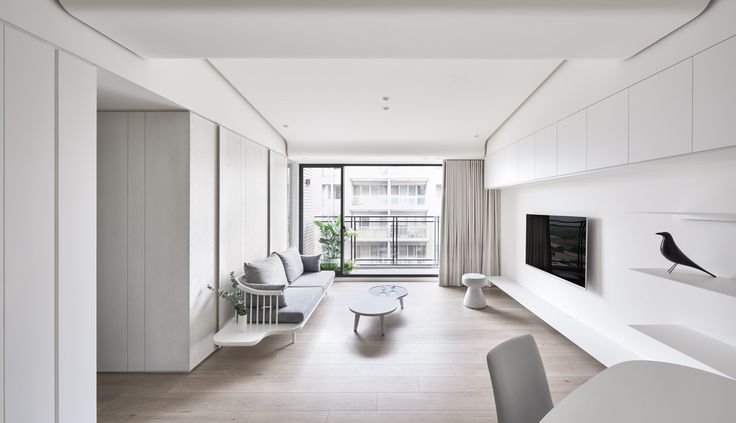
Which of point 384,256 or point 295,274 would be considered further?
point 384,256

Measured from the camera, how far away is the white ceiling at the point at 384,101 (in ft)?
8.91

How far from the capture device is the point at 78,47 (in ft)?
5.02

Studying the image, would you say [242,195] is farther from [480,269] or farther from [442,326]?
[480,269]

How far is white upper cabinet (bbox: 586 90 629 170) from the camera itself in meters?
2.03

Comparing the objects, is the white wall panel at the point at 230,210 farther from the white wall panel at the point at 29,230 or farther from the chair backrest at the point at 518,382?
the chair backrest at the point at 518,382

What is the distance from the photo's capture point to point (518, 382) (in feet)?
3.91

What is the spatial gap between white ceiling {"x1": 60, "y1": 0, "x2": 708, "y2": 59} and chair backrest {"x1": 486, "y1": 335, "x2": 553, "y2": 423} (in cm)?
156

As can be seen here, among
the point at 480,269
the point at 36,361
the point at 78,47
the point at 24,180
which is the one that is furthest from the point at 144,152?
the point at 480,269

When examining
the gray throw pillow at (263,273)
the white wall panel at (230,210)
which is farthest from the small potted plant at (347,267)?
the white wall panel at (230,210)

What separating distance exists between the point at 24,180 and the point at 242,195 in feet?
6.81

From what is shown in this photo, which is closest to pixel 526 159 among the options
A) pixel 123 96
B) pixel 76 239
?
pixel 123 96

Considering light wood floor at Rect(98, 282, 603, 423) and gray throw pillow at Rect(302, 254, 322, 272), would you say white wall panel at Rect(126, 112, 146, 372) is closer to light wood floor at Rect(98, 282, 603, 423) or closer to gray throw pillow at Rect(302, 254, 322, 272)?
light wood floor at Rect(98, 282, 603, 423)

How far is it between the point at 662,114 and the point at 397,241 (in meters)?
5.09

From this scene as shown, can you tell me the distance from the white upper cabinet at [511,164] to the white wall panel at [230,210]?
11.0 ft
